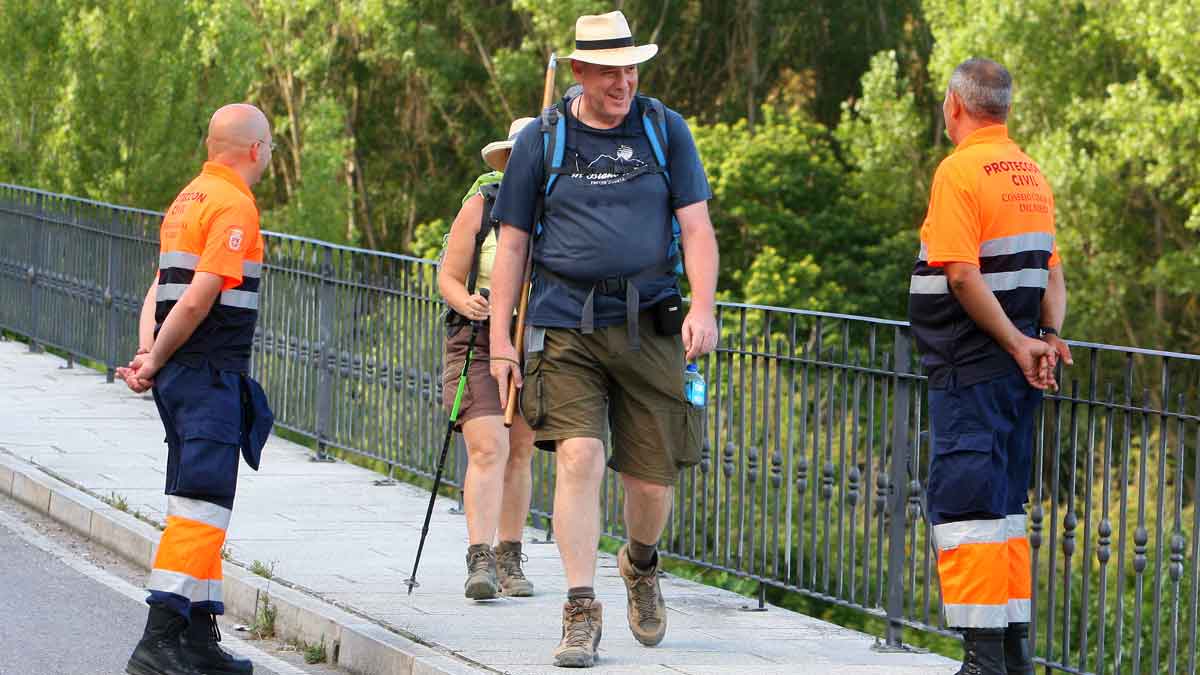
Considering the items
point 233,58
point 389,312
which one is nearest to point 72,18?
point 233,58

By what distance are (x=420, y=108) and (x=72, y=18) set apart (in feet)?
54.5

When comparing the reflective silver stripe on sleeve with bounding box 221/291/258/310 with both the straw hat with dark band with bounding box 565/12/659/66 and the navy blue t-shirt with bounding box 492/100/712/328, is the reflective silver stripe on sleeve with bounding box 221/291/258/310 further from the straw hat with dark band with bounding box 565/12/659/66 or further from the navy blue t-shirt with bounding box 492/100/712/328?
the straw hat with dark band with bounding box 565/12/659/66

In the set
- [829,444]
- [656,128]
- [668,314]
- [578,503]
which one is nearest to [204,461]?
[578,503]

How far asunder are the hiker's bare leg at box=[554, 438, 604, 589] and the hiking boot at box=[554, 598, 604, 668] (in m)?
0.08

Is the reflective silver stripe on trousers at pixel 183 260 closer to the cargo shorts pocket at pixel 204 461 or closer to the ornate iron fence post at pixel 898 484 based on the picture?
the cargo shorts pocket at pixel 204 461

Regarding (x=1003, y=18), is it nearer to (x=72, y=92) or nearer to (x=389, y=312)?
(x=72, y=92)

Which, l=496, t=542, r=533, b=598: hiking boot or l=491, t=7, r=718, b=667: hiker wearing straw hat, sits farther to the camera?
l=496, t=542, r=533, b=598: hiking boot

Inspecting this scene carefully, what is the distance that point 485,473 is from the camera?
7.90 metres

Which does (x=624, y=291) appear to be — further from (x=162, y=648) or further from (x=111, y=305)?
(x=111, y=305)

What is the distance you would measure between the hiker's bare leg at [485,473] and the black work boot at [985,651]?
7.58 ft

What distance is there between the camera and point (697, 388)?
686cm

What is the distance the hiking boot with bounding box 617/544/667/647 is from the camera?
705cm

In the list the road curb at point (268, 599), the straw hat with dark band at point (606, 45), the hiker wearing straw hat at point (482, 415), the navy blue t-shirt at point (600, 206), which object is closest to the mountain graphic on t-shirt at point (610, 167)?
the navy blue t-shirt at point (600, 206)

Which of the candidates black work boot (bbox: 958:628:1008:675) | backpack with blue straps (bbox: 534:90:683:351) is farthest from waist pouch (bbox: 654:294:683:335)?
black work boot (bbox: 958:628:1008:675)
